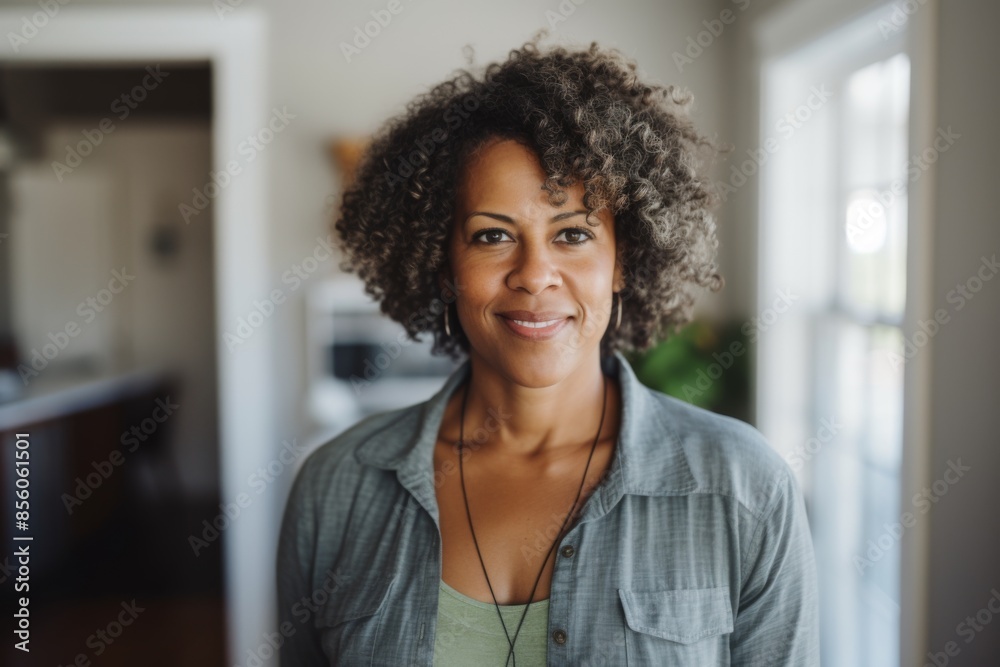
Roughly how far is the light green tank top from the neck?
10.1 inches

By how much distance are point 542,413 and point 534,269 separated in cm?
26

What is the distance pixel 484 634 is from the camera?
3.53 ft

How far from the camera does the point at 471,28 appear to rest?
11.1 feet

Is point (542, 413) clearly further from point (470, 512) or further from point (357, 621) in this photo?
point (357, 621)

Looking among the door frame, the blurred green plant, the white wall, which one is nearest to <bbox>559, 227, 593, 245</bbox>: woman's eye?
the white wall

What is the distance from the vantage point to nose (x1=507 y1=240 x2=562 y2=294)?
1104 millimetres

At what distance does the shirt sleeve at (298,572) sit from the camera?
126 centimetres

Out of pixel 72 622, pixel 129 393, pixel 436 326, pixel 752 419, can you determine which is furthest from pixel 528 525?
pixel 129 393

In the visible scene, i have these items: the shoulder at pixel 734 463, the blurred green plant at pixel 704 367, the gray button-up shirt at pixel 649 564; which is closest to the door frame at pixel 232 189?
the blurred green plant at pixel 704 367

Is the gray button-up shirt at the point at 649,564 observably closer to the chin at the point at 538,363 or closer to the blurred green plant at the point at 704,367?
the chin at the point at 538,363

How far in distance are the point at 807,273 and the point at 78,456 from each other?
138 inches

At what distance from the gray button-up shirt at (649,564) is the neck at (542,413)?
7 centimetres

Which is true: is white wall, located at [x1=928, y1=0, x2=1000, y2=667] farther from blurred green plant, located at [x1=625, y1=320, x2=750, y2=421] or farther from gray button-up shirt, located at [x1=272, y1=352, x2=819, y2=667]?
blurred green plant, located at [x1=625, y1=320, x2=750, y2=421]

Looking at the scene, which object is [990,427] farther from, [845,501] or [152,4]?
[152,4]
